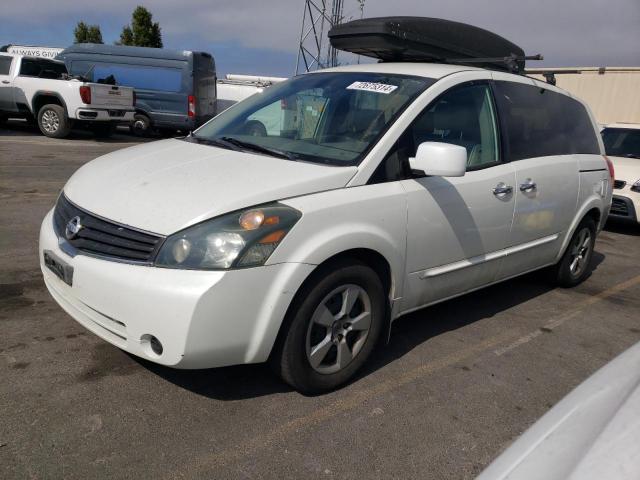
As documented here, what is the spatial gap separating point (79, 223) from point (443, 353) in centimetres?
226

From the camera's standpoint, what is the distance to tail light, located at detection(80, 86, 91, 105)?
44.8 feet

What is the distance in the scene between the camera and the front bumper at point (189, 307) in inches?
96.3

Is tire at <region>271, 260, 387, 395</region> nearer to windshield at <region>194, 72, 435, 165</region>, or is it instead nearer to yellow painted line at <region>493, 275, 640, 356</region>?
windshield at <region>194, 72, 435, 165</region>

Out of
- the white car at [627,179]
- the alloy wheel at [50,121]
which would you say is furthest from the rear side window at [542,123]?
the alloy wheel at [50,121]

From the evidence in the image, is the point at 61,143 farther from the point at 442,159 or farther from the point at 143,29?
the point at 143,29

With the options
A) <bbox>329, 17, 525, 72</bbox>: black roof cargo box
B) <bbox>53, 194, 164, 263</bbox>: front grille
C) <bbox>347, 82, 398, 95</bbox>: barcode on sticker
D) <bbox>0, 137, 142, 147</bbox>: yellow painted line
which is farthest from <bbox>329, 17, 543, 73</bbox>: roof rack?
<bbox>0, 137, 142, 147</bbox>: yellow painted line

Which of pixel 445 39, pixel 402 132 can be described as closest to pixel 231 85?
pixel 445 39

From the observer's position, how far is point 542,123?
4410mm

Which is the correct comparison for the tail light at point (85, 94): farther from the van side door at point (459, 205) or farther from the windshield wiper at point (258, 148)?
the van side door at point (459, 205)

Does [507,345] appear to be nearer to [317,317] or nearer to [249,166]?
[317,317]

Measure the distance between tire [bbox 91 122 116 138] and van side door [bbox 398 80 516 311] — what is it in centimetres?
1321

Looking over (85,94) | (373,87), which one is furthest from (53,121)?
(373,87)

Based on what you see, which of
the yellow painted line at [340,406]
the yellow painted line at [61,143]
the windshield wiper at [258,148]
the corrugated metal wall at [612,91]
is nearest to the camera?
the yellow painted line at [340,406]

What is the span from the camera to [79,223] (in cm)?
283
